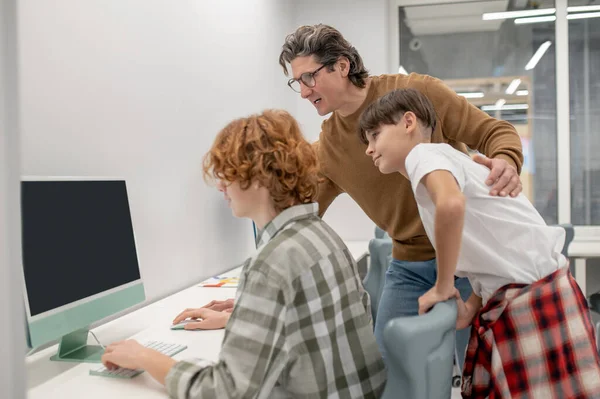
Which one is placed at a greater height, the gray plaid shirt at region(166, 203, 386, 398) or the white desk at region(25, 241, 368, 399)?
the gray plaid shirt at region(166, 203, 386, 398)

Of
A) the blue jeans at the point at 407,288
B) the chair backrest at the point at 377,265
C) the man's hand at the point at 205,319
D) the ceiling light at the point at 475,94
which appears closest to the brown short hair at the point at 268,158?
the man's hand at the point at 205,319

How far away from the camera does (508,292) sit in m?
1.28

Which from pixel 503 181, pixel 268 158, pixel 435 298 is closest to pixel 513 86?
pixel 503 181

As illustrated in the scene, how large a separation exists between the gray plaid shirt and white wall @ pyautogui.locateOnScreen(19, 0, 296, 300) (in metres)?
0.93

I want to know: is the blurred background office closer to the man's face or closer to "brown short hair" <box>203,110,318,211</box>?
"brown short hair" <box>203,110,318,211</box>

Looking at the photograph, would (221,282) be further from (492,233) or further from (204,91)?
(492,233)

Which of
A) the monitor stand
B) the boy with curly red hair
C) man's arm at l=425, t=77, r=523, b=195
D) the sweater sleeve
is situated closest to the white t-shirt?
the boy with curly red hair

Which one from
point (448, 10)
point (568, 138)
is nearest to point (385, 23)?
point (448, 10)

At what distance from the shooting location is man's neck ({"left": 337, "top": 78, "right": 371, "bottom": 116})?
198 centimetres

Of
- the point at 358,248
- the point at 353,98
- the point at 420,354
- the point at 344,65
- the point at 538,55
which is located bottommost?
the point at 358,248

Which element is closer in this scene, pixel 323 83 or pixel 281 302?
pixel 281 302

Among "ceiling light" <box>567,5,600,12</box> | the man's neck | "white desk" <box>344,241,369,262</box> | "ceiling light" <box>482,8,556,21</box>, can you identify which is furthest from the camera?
"ceiling light" <box>482,8,556,21</box>

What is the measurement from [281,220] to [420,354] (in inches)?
15.0

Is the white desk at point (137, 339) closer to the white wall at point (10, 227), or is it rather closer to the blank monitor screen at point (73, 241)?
the blank monitor screen at point (73, 241)
